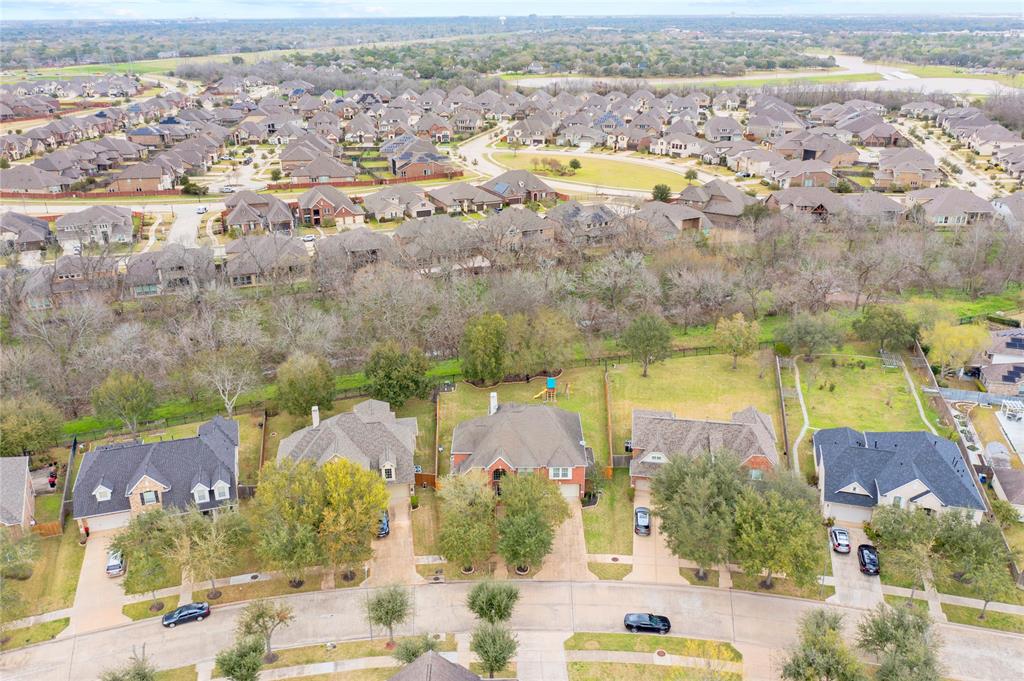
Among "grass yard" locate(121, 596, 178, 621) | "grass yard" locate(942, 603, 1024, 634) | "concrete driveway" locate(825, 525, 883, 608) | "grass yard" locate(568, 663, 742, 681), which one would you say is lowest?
"grass yard" locate(942, 603, 1024, 634)

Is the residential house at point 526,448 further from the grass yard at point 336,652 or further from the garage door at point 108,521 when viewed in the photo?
the garage door at point 108,521

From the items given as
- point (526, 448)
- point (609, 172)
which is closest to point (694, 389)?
→ point (526, 448)

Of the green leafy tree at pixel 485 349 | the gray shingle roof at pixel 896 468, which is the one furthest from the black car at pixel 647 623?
the green leafy tree at pixel 485 349

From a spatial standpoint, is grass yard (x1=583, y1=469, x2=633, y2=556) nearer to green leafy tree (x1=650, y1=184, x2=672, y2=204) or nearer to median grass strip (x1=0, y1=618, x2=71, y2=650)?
median grass strip (x1=0, y1=618, x2=71, y2=650)

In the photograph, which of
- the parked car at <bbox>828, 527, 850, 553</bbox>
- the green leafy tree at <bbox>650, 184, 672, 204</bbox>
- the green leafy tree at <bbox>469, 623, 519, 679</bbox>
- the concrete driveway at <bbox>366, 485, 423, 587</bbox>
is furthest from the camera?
the green leafy tree at <bbox>650, 184, 672, 204</bbox>

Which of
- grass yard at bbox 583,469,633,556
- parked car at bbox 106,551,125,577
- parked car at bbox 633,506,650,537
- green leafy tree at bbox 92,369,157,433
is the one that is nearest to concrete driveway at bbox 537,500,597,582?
grass yard at bbox 583,469,633,556

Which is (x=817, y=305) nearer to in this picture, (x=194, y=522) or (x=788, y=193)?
(x=788, y=193)
